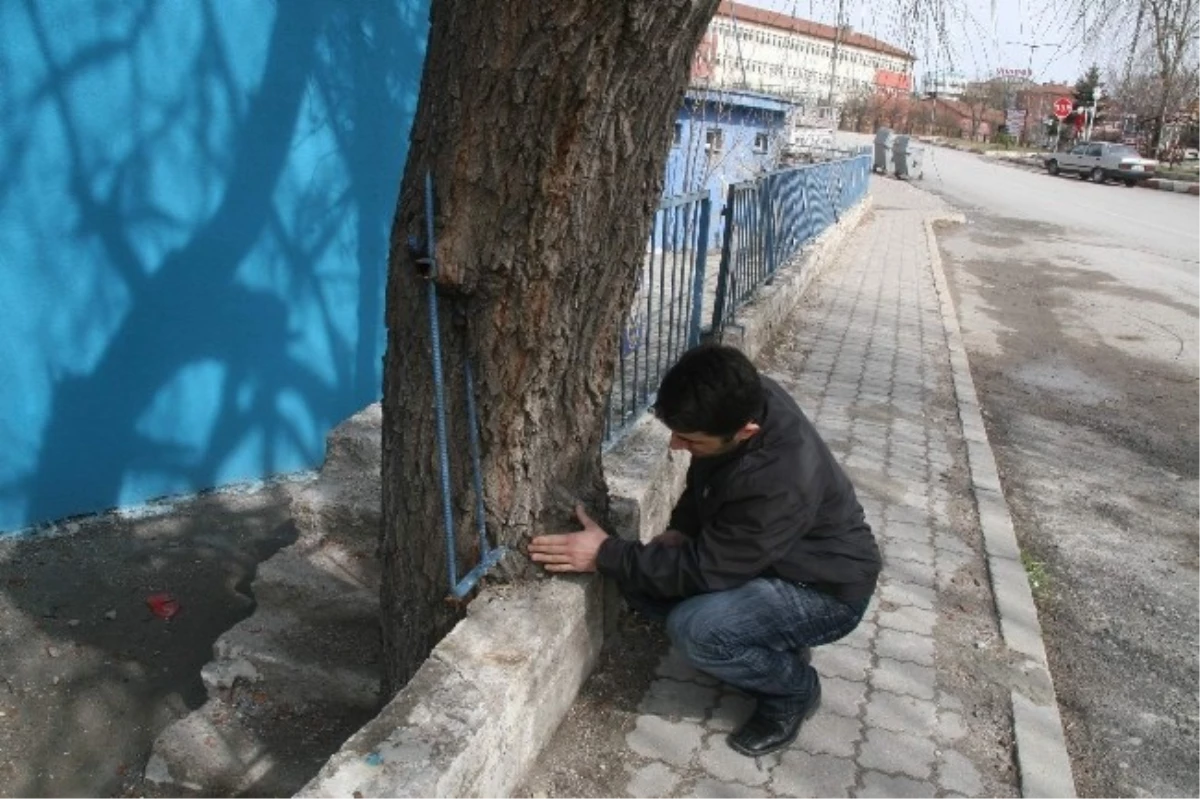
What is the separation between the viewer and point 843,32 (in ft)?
12.1

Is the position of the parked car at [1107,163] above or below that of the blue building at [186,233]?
above

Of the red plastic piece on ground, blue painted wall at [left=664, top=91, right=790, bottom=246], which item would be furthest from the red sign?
the red plastic piece on ground

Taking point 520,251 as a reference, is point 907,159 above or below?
above

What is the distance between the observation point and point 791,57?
4555mm

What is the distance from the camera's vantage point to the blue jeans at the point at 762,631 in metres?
2.59

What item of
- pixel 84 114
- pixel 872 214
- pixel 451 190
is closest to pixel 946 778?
pixel 451 190

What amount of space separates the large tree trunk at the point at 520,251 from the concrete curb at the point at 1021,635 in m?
1.42

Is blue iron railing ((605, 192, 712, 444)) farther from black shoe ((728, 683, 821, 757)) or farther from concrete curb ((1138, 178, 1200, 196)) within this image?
concrete curb ((1138, 178, 1200, 196))

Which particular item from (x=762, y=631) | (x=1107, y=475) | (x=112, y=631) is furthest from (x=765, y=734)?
(x=1107, y=475)

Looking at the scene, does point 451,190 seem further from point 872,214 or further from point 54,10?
point 872,214

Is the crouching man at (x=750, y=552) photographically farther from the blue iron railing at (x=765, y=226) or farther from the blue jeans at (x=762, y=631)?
the blue iron railing at (x=765, y=226)

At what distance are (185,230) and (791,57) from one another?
2979 mm

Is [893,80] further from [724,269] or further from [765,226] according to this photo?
[765,226]

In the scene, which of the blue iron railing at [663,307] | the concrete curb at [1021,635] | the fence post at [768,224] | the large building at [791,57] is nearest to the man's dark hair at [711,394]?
the blue iron railing at [663,307]
